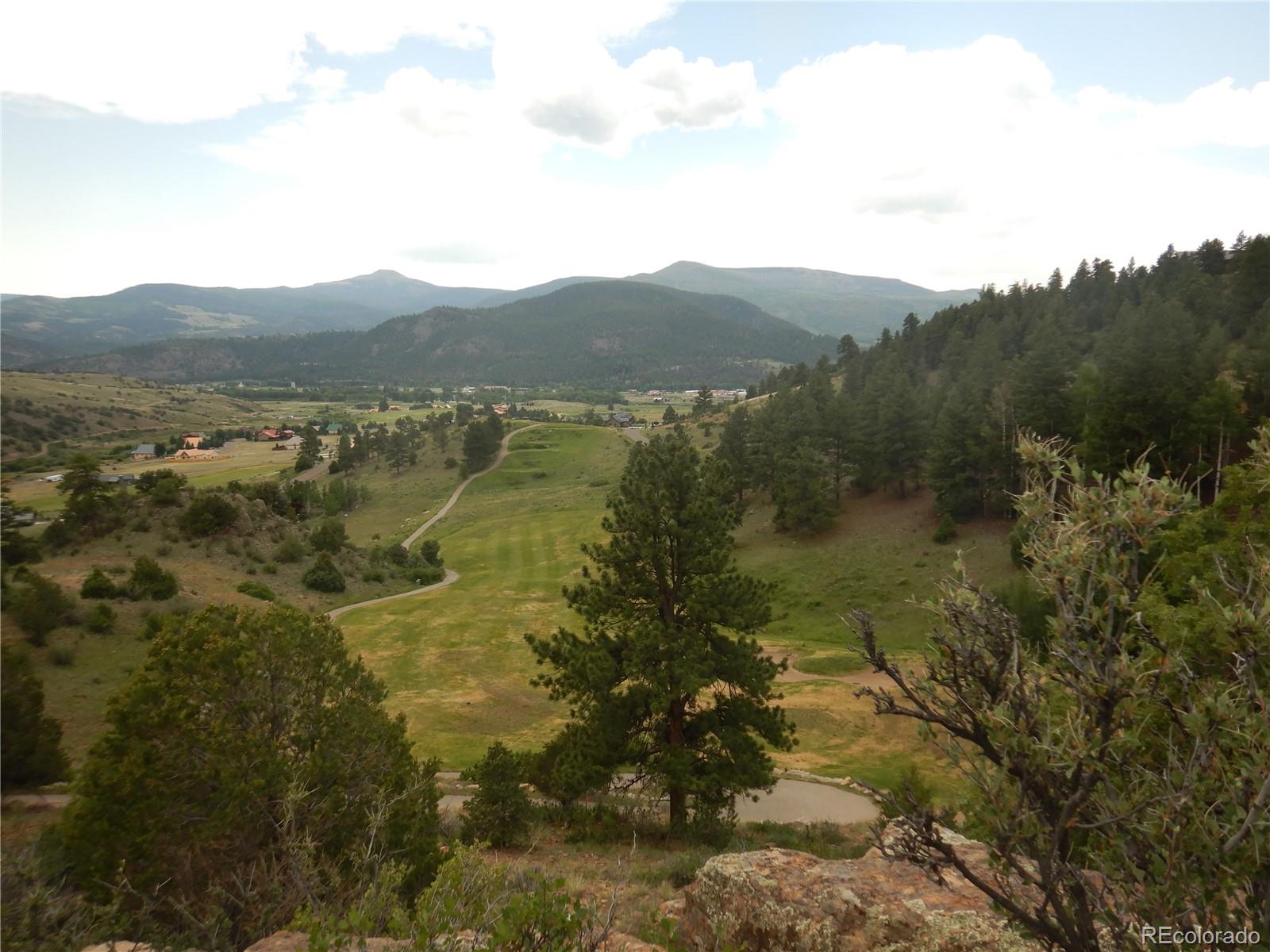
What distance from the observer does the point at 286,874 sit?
31.1 feet

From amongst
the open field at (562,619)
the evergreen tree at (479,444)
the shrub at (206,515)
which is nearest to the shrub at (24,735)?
the open field at (562,619)

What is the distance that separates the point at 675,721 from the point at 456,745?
13704 mm

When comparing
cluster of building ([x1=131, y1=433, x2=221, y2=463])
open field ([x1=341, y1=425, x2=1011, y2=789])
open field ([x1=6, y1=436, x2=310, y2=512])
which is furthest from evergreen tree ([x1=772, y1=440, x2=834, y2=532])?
cluster of building ([x1=131, y1=433, x2=221, y2=463])

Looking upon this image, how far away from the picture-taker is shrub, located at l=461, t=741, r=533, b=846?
50.0 ft

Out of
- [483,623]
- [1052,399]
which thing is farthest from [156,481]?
[1052,399]

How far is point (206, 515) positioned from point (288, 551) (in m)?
5.83

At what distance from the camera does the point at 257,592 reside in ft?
129

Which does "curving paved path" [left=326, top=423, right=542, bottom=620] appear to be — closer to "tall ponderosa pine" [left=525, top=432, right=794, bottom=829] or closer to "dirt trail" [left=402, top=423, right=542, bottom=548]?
"dirt trail" [left=402, top=423, right=542, bottom=548]

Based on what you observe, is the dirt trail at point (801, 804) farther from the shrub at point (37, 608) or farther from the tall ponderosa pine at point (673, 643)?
the shrub at point (37, 608)

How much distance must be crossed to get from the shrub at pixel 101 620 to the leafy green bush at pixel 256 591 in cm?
1007

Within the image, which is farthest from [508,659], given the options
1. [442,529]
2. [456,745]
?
[442,529]

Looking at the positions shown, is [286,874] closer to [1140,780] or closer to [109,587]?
[1140,780]

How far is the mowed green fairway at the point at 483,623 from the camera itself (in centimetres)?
2923

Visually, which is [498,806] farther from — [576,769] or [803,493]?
[803,493]
